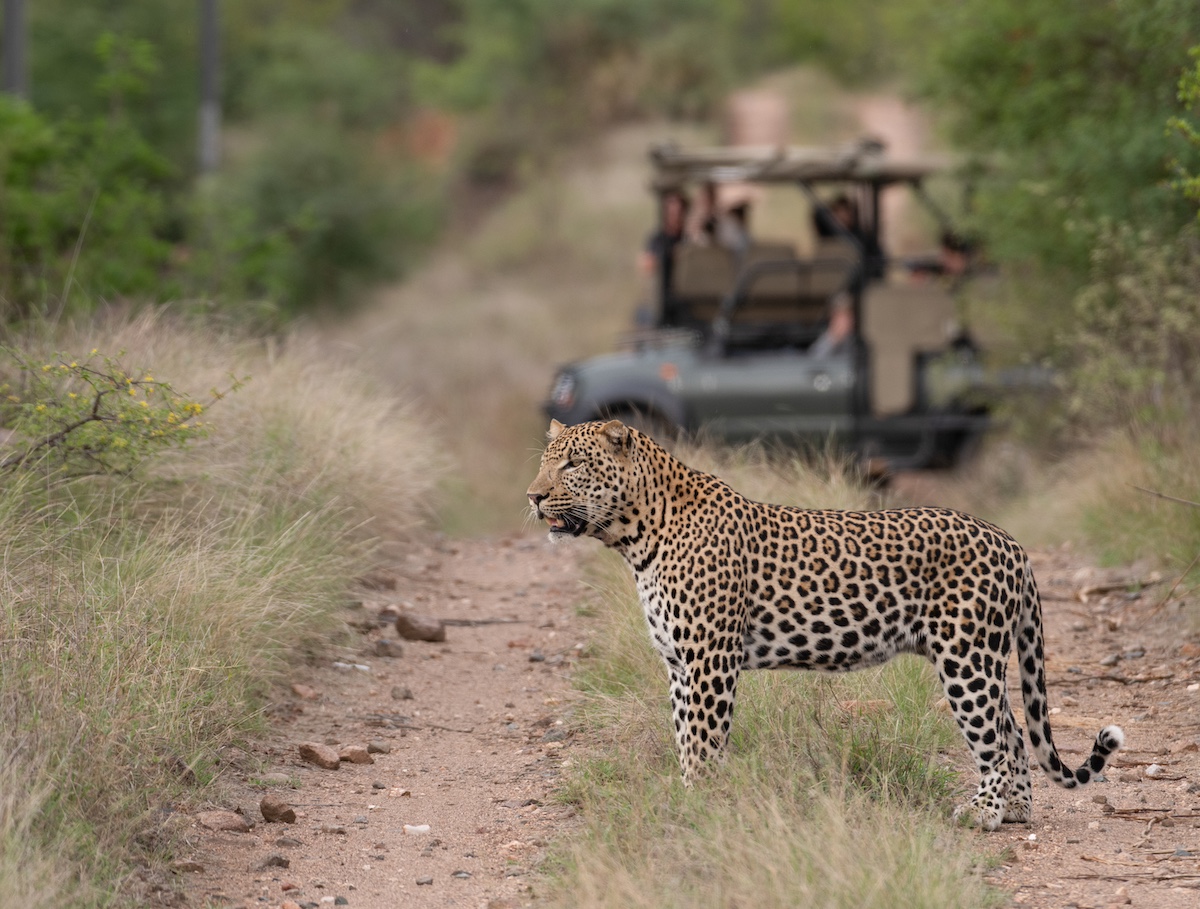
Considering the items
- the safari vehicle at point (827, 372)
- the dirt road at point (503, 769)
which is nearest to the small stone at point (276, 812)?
the dirt road at point (503, 769)

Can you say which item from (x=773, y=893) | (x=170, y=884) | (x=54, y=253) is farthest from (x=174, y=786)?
(x=54, y=253)

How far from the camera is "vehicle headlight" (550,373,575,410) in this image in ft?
48.5

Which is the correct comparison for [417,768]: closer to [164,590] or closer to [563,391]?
[164,590]

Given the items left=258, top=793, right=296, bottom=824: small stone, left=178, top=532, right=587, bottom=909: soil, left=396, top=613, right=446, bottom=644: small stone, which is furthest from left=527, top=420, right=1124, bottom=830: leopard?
left=396, top=613, right=446, bottom=644: small stone

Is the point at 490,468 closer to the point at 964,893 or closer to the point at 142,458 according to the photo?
the point at 142,458

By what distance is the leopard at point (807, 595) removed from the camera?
5996mm

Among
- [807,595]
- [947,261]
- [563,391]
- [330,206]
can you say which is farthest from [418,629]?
[330,206]

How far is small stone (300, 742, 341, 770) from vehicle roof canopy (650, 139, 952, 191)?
9.00 metres

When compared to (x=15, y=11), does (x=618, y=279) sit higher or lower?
lower

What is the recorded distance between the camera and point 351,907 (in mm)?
5535

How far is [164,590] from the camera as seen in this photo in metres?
7.20

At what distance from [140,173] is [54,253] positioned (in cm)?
369

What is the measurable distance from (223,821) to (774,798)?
2.19 metres

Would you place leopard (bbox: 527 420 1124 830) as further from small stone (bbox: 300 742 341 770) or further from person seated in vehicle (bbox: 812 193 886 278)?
person seated in vehicle (bbox: 812 193 886 278)
